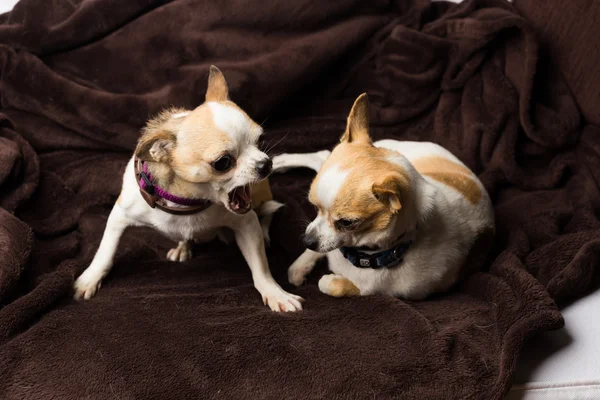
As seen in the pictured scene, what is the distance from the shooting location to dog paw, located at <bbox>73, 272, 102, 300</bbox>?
1.55 metres

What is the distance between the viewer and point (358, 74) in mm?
2205

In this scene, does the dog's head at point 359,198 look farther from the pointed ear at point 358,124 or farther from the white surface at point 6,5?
the white surface at point 6,5

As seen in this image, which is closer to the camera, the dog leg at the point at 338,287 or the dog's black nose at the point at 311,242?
the dog's black nose at the point at 311,242

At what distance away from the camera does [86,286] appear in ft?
5.12

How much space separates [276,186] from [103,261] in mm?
746

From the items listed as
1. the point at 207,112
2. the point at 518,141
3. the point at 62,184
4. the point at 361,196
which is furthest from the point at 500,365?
the point at 62,184

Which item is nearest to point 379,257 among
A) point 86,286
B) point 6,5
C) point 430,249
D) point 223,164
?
point 430,249

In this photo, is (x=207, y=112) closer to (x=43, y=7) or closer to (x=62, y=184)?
(x=62, y=184)

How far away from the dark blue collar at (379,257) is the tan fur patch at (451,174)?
0.79 feet

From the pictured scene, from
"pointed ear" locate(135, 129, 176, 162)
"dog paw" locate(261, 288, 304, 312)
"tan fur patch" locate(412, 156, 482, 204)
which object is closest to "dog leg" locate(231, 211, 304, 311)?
"dog paw" locate(261, 288, 304, 312)

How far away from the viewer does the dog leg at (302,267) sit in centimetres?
171

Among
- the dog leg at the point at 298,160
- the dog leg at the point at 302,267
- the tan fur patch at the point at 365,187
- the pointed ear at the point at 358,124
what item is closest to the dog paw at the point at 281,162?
the dog leg at the point at 298,160

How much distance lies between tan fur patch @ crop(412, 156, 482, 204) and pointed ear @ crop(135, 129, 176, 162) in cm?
77

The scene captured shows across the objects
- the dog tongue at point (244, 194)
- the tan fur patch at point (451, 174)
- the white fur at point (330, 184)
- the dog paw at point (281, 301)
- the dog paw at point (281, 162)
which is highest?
the white fur at point (330, 184)
